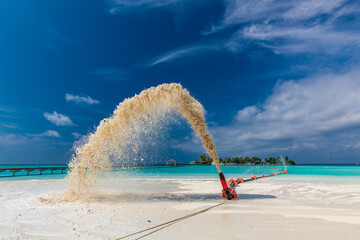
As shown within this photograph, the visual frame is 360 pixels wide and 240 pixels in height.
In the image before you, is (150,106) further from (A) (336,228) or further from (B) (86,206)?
(A) (336,228)

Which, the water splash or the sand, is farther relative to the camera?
the water splash

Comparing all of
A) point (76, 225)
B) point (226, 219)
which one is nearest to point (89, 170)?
point (76, 225)

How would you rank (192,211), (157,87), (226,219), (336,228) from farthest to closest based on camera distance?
(157,87), (192,211), (226,219), (336,228)

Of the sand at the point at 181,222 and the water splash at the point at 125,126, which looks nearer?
the sand at the point at 181,222

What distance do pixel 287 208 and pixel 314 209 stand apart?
912 mm

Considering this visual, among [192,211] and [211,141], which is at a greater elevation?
[211,141]

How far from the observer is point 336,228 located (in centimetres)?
573

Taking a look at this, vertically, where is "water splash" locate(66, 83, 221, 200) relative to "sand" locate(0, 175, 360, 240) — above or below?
above

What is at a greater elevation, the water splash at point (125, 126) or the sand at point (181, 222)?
the water splash at point (125, 126)

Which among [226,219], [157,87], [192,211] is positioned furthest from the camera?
[157,87]

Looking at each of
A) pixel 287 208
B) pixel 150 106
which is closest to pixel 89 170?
pixel 150 106

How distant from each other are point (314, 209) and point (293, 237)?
3.79 metres

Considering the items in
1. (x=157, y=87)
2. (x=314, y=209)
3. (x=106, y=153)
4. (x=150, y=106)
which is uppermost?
(x=157, y=87)

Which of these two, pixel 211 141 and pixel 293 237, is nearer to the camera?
pixel 293 237
